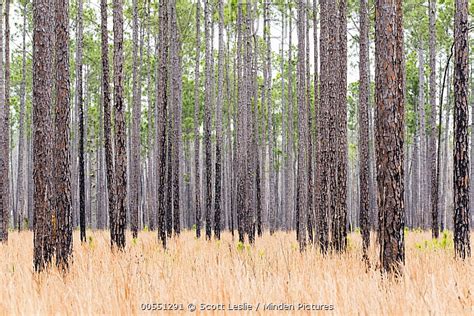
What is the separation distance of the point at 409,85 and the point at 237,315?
2320 centimetres

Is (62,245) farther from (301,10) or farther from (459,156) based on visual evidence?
(301,10)

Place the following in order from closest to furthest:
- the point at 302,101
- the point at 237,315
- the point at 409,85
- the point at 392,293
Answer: the point at 237,315 → the point at 392,293 → the point at 302,101 → the point at 409,85

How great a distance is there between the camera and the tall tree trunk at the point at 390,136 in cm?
577

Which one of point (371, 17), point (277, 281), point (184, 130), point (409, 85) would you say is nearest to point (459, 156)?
point (277, 281)

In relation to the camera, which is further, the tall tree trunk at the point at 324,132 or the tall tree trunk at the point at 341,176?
the tall tree trunk at the point at 324,132

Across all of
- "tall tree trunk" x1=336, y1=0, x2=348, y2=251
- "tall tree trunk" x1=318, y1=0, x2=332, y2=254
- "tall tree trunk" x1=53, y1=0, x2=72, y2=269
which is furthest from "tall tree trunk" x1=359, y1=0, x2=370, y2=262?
"tall tree trunk" x1=53, y1=0, x2=72, y2=269

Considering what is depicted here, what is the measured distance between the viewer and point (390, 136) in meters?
5.80

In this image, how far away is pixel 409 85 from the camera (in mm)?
25422

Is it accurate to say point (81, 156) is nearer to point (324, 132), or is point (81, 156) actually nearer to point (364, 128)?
point (324, 132)

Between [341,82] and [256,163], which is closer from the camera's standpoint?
[341,82]

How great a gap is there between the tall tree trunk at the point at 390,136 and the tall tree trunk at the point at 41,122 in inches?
150

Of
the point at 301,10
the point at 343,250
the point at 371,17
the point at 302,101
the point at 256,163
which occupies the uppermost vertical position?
the point at 371,17

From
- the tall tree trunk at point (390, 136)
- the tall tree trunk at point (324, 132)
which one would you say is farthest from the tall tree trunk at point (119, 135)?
the tall tree trunk at point (390, 136)

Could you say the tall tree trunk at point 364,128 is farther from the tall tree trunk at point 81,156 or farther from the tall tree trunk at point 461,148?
the tall tree trunk at point 81,156
